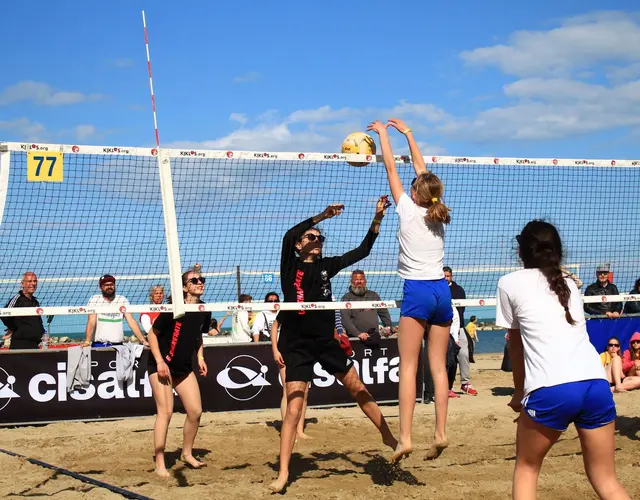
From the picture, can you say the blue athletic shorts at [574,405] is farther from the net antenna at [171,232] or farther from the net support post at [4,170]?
the net support post at [4,170]

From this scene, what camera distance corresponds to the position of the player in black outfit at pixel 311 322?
6.57 m

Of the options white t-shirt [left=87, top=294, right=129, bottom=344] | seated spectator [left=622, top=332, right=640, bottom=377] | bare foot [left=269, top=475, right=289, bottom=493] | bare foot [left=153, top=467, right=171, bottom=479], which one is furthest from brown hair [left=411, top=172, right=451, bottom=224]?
seated spectator [left=622, top=332, right=640, bottom=377]

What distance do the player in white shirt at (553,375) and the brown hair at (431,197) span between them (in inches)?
67.8

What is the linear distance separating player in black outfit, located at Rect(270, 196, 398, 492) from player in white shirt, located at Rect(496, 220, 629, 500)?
2.50m

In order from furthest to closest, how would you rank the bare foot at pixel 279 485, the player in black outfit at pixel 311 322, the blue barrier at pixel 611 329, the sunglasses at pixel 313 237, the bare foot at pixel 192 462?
the blue barrier at pixel 611 329 < the bare foot at pixel 192 462 < the sunglasses at pixel 313 237 < the player in black outfit at pixel 311 322 < the bare foot at pixel 279 485

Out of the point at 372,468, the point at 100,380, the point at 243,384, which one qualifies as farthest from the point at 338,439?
the point at 100,380

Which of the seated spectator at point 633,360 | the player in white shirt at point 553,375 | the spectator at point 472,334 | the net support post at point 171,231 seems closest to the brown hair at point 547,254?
the player in white shirt at point 553,375

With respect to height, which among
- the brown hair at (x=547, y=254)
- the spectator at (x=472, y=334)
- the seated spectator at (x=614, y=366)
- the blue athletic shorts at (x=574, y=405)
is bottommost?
the spectator at (x=472, y=334)

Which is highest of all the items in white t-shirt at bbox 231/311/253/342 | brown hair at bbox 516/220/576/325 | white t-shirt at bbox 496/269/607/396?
brown hair at bbox 516/220/576/325

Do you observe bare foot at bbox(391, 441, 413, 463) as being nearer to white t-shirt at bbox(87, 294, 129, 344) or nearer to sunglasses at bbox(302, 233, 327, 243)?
sunglasses at bbox(302, 233, 327, 243)

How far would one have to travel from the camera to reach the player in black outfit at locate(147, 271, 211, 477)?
6.98 meters

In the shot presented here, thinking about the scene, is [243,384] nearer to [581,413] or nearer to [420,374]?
[420,374]

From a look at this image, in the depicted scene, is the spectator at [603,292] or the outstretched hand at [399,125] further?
the spectator at [603,292]

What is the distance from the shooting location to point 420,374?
11.3 meters
